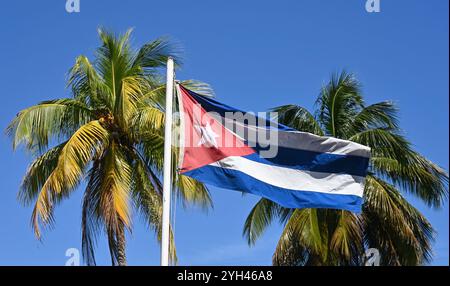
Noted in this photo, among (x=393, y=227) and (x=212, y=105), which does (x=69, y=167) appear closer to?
(x=212, y=105)

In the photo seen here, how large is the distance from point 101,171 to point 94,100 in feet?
5.41

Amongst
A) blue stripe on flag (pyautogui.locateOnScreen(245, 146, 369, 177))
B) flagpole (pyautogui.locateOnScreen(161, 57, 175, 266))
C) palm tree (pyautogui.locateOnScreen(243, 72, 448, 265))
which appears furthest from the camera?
palm tree (pyautogui.locateOnScreen(243, 72, 448, 265))

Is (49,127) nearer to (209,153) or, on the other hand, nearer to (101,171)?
(101,171)

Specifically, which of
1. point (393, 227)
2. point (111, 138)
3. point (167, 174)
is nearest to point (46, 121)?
point (111, 138)

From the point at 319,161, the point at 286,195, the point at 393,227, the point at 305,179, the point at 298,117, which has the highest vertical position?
the point at 298,117

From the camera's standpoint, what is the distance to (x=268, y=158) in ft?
50.7

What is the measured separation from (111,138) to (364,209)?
7.24m

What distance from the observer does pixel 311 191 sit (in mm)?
15383

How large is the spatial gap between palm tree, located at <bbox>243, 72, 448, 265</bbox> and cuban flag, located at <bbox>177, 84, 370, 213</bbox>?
653 centimetres

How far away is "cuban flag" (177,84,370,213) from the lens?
591 inches

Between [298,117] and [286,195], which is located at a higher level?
[298,117]

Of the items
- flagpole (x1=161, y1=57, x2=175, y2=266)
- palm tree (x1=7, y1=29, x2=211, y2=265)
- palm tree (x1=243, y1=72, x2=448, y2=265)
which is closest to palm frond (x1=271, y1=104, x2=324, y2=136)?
palm tree (x1=243, y1=72, x2=448, y2=265)

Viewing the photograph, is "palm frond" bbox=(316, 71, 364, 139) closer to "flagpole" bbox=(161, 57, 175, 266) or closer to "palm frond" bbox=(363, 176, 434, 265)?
"palm frond" bbox=(363, 176, 434, 265)
